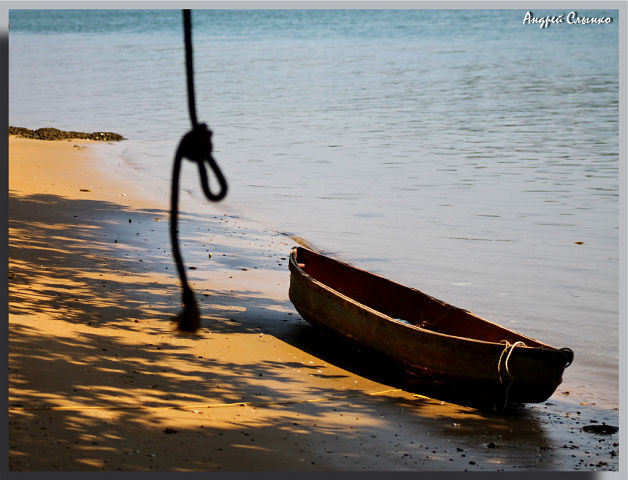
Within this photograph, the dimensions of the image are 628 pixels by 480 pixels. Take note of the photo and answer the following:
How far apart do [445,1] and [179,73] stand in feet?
126

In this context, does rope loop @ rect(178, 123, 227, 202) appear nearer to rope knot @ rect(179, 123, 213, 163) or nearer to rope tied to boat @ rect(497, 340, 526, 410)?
rope knot @ rect(179, 123, 213, 163)

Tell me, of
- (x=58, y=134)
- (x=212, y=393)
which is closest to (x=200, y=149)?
(x=212, y=393)

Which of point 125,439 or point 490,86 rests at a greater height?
point 490,86

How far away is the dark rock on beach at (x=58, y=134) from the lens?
906 inches

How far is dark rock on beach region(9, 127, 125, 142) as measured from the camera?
23.0 m

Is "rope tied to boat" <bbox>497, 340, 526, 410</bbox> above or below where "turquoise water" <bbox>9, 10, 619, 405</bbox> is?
below

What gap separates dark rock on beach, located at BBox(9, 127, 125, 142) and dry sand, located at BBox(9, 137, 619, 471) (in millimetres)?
11665

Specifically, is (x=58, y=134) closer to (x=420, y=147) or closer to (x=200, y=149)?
(x=420, y=147)

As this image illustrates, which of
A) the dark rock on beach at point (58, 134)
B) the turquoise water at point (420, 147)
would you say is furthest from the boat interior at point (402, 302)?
the dark rock on beach at point (58, 134)

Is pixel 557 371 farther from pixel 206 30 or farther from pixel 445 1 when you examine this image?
pixel 206 30

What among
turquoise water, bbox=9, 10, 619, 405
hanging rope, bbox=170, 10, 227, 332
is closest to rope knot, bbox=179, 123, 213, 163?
hanging rope, bbox=170, 10, 227, 332

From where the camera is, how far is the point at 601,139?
2383 cm

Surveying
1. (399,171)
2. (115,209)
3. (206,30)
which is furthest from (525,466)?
(206,30)

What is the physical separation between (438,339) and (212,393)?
208 centimetres
